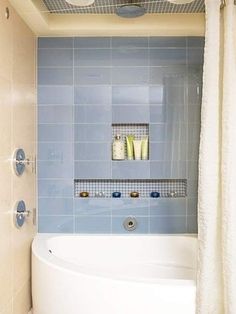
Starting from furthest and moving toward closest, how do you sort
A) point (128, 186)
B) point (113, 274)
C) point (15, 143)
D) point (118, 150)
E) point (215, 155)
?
1. point (128, 186)
2. point (118, 150)
3. point (15, 143)
4. point (113, 274)
5. point (215, 155)

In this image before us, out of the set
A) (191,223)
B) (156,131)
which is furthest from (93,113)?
(191,223)

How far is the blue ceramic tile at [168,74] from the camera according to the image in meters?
2.93

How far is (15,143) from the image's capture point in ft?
7.82

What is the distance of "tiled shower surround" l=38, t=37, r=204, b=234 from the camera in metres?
2.93

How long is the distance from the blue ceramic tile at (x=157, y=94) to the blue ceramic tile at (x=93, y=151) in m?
0.52

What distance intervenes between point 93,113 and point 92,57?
1.53ft

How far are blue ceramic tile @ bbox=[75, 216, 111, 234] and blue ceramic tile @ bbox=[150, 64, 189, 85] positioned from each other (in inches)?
48.0

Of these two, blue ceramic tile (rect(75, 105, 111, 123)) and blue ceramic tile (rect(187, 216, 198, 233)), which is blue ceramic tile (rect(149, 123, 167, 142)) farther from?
blue ceramic tile (rect(187, 216, 198, 233))

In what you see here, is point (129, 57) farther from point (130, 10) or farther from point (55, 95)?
point (55, 95)

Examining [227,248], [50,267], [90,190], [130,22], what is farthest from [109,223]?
[130,22]

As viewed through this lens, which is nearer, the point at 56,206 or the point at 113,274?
the point at 113,274

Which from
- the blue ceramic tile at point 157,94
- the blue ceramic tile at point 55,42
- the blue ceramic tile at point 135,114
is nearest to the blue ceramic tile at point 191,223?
the blue ceramic tile at point 135,114

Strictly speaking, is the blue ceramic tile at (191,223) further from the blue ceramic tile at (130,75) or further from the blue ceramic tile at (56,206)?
the blue ceramic tile at (130,75)

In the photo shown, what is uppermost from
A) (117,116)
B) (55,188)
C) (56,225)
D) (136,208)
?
(117,116)
